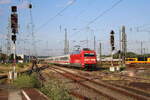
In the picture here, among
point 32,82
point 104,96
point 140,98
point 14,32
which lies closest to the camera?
point 140,98

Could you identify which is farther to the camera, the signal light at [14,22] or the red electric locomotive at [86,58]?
the red electric locomotive at [86,58]

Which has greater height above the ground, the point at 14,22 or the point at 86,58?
the point at 14,22

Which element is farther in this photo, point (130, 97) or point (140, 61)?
point (140, 61)

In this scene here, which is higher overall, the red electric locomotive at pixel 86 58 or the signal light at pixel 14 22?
the signal light at pixel 14 22

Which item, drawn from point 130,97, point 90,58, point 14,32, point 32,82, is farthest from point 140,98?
point 90,58

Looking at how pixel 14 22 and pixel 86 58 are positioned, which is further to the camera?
pixel 86 58

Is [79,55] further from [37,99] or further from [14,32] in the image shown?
[37,99]

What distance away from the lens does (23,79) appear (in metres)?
18.0

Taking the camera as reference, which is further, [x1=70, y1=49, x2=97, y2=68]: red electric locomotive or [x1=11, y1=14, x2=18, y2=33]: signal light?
[x1=70, y1=49, x2=97, y2=68]: red electric locomotive

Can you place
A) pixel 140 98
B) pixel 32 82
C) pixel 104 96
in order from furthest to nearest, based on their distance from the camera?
pixel 32 82 → pixel 104 96 → pixel 140 98

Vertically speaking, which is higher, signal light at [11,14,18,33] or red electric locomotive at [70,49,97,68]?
signal light at [11,14,18,33]

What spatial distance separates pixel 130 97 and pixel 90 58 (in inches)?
918

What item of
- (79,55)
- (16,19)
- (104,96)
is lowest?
(104,96)

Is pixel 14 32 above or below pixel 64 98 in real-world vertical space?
above
